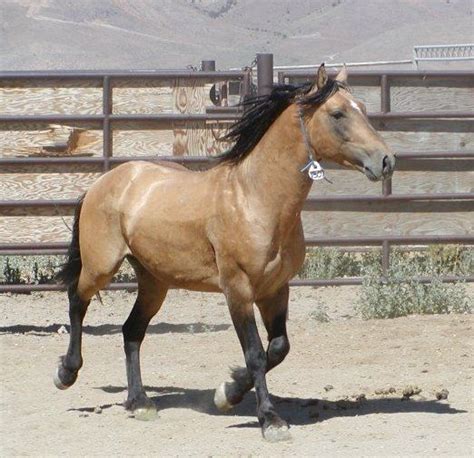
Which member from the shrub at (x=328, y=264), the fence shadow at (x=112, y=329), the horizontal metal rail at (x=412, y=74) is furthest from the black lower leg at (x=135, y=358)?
the shrub at (x=328, y=264)

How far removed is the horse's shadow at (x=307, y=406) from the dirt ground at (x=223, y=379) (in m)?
0.01

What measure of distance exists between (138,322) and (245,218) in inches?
48.4

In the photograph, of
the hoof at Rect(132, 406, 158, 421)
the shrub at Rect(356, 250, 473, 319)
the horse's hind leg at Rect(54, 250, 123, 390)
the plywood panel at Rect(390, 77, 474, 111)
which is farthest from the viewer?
the plywood panel at Rect(390, 77, 474, 111)

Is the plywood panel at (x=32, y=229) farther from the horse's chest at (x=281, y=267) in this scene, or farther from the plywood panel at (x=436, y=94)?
the horse's chest at (x=281, y=267)

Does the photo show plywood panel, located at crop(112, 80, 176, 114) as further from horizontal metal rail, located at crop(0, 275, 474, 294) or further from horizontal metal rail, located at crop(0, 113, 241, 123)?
horizontal metal rail, located at crop(0, 275, 474, 294)

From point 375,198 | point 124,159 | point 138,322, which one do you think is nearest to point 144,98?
point 124,159

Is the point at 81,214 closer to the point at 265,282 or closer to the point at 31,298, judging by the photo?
the point at 265,282

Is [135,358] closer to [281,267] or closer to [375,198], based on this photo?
[281,267]

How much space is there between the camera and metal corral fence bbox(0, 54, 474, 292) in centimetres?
1051

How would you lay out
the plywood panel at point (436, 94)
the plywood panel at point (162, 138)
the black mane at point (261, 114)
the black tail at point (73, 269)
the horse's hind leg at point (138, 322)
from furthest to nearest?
the plywood panel at point (436, 94)
the plywood panel at point (162, 138)
the black tail at point (73, 269)
the horse's hind leg at point (138, 322)
the black mane at point (261, 114)

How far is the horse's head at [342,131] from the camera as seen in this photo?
261 inches

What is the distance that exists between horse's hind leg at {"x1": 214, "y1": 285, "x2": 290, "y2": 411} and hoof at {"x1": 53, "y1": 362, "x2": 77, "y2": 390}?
1.06 metres

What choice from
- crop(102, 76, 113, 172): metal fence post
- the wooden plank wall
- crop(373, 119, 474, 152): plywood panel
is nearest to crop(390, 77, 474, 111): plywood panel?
the wooden plank wall

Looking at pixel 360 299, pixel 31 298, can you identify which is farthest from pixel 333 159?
pixel 31 298
